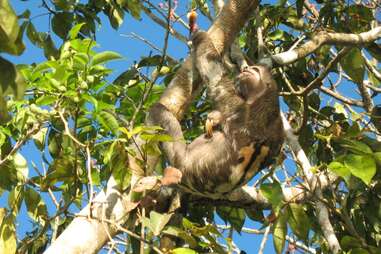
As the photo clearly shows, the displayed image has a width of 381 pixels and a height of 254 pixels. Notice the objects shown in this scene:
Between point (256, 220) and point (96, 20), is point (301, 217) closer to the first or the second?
point (256, 220)

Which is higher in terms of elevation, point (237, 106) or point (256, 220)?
point (237, 106)

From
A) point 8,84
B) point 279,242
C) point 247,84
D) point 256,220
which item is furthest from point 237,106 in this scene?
point 8,84

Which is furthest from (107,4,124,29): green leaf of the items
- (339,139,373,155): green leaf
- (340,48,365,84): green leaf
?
(339,139,373,155): green leaf

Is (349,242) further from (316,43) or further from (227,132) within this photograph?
(227,132)

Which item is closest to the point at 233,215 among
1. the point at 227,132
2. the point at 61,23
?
the point at 227,132

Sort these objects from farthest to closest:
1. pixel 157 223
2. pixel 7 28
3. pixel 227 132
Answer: pixel 227 132 < pixel 157 223 < pixel 7 28

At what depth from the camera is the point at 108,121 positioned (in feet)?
13.0

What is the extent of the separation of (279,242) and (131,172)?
96 centimetres

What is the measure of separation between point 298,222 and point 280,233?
0.65 ft

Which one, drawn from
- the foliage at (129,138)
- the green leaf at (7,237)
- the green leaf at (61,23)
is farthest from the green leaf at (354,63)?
the green leaf at (7,237)

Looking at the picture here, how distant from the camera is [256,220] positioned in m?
4.75

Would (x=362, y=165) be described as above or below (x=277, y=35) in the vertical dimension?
below

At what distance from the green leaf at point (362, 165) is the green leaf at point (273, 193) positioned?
0.42 meters

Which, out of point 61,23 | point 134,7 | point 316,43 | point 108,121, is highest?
point 134,7
